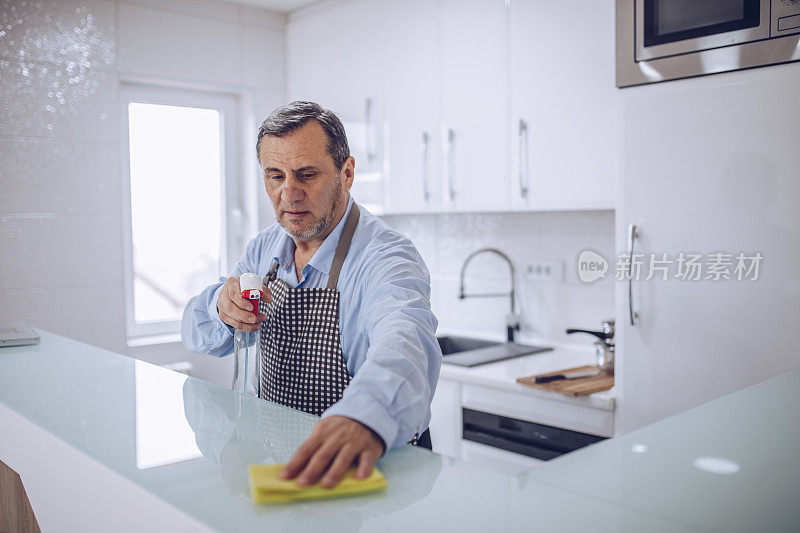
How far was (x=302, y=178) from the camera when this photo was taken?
4.96 feet

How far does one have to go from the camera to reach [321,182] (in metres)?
1.53

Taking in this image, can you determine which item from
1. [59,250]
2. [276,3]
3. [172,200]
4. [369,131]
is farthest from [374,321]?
[276,3]

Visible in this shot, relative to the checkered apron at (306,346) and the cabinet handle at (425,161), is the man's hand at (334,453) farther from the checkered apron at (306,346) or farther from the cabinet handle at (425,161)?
the cabinet handle at (425,161)

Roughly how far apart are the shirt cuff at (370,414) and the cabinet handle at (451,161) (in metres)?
1.96

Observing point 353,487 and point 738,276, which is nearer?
point 353,487

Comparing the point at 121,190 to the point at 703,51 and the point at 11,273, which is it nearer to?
the point at 11,273

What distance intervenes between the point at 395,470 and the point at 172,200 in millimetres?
2787

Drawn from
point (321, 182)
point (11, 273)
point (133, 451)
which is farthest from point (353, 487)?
point (11, 273)

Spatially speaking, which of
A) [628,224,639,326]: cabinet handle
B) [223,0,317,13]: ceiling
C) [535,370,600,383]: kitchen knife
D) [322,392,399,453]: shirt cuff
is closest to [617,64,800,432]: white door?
[628,224,639,326]: cabinet handle

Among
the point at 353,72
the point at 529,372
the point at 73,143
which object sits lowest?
the point at 529,372

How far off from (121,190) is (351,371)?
6.36 feet

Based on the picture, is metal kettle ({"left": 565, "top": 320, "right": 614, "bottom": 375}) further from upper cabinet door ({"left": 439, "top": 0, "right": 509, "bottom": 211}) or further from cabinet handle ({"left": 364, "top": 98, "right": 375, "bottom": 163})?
cabinet handle ({"left": 364, "top": 98, "right": 375, "bottom": 163})

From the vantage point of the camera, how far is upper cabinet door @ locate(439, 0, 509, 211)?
2.60 meters

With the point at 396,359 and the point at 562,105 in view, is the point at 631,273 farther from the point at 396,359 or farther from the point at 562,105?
the point at 396,359
